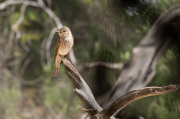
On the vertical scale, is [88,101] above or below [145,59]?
above

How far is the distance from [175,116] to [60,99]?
76 cm

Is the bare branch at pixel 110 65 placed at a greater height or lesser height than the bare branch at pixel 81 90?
lesser

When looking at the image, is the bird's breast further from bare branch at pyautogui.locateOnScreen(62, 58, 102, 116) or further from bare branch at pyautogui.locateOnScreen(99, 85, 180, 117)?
bare branch at pyautogui.locateOnScreen(99, 85, 180, 117)

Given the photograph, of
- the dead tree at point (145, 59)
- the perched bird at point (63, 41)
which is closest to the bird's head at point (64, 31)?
the perched bird at point (63, 41)

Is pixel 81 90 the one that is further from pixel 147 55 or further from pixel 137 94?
pixel 147 55

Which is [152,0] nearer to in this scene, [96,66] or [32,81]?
[96,66]

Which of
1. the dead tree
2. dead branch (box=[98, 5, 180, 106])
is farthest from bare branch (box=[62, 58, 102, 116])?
dead branch (box=[98, 5, 180, 106])

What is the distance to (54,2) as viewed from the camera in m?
1.33

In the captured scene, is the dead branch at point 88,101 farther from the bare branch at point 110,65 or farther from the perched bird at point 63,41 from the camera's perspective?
the bare branch at point 110,65

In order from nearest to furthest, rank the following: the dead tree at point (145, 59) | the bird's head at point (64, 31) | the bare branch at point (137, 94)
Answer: the bare branch at point (137, 94), the bird's head at point (64, 31), the dead tree at point (145, 59)

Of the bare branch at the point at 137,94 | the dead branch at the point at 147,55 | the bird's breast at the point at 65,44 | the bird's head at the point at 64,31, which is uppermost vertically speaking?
the bird's head at the point at 64,31

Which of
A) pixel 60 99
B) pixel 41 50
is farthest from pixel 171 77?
pixel 41 50

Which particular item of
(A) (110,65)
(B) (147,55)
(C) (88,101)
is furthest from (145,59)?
(C) (88,101)

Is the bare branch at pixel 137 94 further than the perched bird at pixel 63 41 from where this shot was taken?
No
